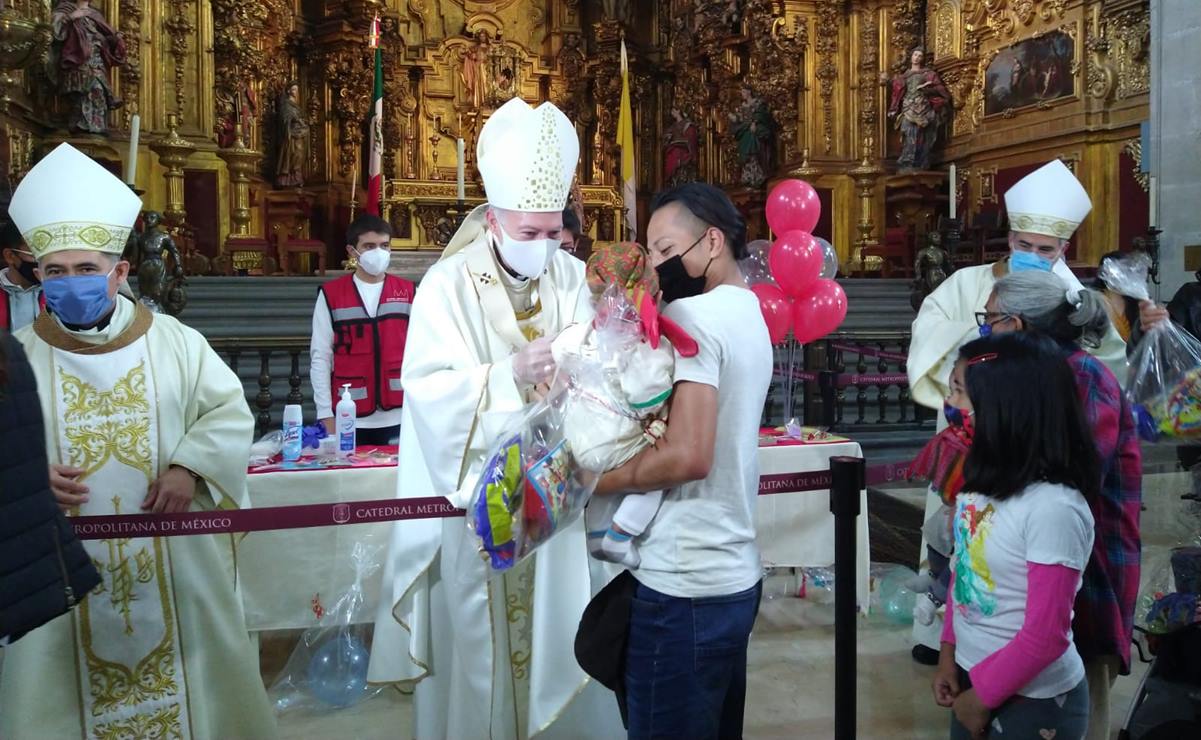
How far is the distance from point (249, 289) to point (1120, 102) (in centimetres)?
969


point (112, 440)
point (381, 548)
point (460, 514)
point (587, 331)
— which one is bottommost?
point (381, 548)

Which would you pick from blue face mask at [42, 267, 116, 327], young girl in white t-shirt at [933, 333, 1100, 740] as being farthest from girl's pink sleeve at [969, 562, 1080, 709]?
blue face mask at [42, 267, 116, 327]

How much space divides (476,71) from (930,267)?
10426 millimetres

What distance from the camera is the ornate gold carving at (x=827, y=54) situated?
1514 centimetres

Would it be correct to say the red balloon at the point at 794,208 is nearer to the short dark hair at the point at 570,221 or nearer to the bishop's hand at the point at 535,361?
the short dark hair at the point at 570,221

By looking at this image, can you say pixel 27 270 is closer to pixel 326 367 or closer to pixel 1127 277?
pixel 326 367

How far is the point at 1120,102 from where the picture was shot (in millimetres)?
11383

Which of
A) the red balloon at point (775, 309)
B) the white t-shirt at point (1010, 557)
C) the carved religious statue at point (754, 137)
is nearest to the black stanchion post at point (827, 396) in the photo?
the red balloon at point (775, 309)

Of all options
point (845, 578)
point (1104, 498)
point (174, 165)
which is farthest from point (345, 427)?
point (174, 165)

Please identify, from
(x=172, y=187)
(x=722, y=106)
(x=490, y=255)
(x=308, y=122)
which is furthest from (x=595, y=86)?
(x=490, y=255)

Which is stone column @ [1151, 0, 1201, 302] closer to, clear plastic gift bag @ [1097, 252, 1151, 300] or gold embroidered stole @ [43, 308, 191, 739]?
clear plastic gift bag @ [1097, 252, 1151, 300]

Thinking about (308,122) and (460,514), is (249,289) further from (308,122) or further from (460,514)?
(460,514)

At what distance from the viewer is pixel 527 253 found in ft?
9.23

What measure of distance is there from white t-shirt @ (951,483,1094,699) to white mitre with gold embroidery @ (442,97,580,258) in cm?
131
